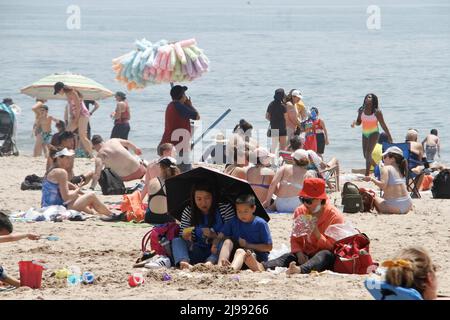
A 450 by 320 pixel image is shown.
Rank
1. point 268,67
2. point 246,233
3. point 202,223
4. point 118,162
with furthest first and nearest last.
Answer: point 268,67 < point 118,162 < point 202,223 < point 246,233

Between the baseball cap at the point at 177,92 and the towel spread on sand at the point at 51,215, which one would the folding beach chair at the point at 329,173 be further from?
the towel spread on sand at the point at 51,215

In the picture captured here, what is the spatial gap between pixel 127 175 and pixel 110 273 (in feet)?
15.2

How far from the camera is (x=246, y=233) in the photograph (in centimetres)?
766

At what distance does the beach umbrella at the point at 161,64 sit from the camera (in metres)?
12.0

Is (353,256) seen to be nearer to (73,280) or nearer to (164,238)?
(164,238)

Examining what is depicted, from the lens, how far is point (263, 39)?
5709 centimetres

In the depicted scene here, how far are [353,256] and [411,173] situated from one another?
18.4ft

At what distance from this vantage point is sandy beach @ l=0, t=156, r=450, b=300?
6504 mm

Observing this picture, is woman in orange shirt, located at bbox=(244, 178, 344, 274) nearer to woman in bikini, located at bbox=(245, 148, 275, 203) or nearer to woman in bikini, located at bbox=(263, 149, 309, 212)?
woman in bikini, located at bbox=(263, 149, 309, 212)

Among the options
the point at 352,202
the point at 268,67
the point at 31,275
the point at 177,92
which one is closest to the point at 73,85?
the point at 177,92

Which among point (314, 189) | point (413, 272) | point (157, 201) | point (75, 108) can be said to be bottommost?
point (157, 201)

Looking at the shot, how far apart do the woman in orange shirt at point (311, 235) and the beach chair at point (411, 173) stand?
4915 mm

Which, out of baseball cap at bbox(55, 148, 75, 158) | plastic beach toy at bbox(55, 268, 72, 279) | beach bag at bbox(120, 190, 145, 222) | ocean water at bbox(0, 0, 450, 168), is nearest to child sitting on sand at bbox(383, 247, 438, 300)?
plastic beach toy at bbox(55, 268, 72, 279)

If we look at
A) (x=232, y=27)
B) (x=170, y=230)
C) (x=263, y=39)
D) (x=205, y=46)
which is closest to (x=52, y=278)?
(x=170, y=230)
